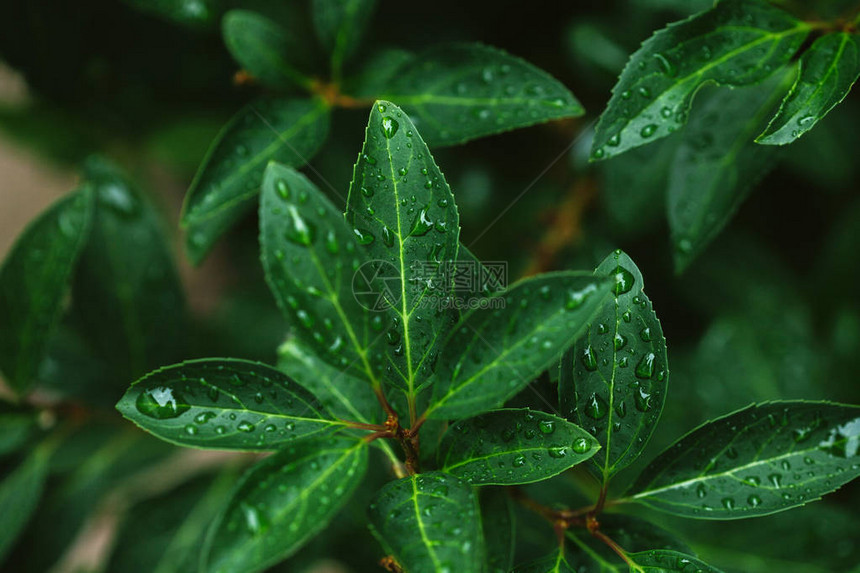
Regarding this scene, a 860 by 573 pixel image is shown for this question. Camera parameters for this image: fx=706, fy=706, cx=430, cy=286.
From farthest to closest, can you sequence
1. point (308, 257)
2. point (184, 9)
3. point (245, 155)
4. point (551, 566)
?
point (184, 9) < point (245, 155) < point (551, 566) < point (308, 257)

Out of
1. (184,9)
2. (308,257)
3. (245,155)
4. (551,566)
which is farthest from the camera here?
(184,9)

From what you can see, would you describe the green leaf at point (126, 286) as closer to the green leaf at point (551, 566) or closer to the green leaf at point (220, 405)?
the green leaf at point (220, 405)

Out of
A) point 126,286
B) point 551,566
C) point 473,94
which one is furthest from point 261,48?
point 551,566

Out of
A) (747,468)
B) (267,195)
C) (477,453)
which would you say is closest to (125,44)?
(267,195)

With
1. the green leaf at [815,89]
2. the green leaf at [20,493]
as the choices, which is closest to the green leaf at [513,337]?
the green leaf at [815,89]

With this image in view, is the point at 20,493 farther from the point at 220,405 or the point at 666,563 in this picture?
the point at 666,563

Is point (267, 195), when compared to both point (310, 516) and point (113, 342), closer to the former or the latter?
point (310, 516)
